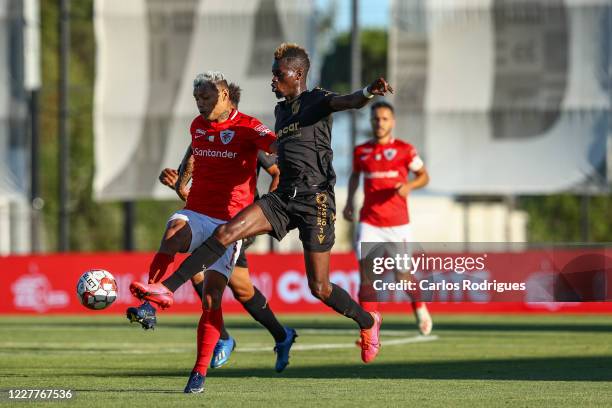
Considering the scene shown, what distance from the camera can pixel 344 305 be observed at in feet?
35.1

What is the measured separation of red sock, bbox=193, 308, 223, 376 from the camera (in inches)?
381

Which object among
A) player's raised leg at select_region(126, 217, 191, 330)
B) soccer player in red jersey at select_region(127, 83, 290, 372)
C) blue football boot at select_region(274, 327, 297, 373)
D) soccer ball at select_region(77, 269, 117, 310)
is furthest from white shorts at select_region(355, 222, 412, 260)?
soccer ball at select_region(77, 269, 117, 310)

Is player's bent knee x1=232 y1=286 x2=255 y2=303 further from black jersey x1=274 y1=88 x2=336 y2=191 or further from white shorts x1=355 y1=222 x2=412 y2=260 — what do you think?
white shorts x1=355 y1=222 x2=412 y2=260

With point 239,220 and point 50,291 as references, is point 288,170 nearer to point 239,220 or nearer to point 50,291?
point 239,220

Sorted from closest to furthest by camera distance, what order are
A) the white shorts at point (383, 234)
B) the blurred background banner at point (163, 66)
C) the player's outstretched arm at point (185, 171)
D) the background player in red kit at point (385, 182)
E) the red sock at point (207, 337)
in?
1. the red sock at point (207, 337)
2. the player's outstretched arm at point (185, 171)
3. the background player in red kit at point (385, 182)
4. the white shorts at point (383, 234)
5. the blurred background banner at point (163, 66)

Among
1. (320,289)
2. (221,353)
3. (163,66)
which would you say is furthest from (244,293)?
(163,66)

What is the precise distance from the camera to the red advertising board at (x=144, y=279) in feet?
78.5

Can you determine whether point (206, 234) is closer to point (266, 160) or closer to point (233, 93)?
point (266, 160)

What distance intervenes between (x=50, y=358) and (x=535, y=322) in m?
9.61

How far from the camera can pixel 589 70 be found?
92.3ft

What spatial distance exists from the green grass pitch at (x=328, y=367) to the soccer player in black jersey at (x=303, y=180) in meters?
0.79

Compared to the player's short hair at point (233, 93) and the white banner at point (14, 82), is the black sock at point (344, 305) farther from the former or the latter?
the white banner at point (14, 82)

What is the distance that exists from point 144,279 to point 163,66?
22.1ft

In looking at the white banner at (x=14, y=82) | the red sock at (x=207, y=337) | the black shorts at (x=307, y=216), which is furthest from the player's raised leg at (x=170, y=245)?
the white banner at (x=14, y=82)
